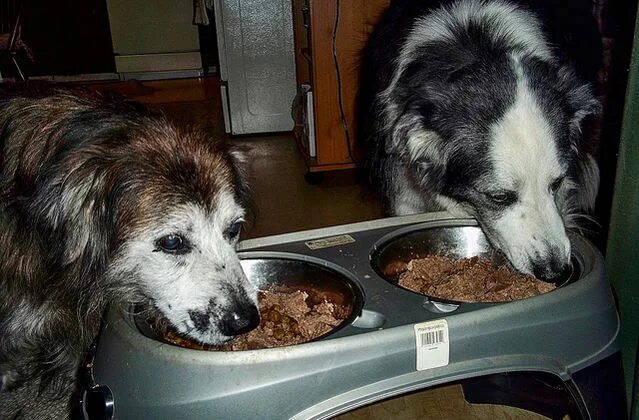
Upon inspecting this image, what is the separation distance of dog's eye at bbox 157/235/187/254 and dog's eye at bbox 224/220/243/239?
0.10 meters

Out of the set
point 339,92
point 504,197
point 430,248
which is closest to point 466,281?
point 430,248

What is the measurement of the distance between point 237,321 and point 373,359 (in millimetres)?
324

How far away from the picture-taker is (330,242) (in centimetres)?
142

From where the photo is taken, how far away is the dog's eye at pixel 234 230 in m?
1.33

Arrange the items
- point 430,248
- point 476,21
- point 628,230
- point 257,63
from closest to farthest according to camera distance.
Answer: point 628,230 → point 430,248 → point 476,21 → point 257,63

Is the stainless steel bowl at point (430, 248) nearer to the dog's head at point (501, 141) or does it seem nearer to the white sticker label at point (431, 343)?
the dog's head at point (501, 141)

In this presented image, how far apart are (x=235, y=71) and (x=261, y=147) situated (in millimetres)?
577

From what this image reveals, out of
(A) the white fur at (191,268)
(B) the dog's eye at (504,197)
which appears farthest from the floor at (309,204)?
(B) the dog's eye at (504,197)

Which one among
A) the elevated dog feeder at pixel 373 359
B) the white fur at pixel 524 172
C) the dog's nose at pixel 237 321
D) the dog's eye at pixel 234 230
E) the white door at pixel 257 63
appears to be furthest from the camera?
the white door at pixel 257 63

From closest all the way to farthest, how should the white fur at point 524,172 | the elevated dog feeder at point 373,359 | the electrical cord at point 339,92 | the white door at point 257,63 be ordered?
1. the elevated dog feeder at point 373,359
2. the white fur at point 524,172
3. the electrical cord at point 339,92
4. the white door at point 257,63

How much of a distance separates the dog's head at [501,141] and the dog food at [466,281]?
0.17 feet

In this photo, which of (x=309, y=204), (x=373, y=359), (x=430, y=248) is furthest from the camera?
(x=309, y=204)

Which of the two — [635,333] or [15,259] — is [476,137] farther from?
[15,259]

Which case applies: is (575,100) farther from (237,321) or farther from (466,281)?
(237,321)
